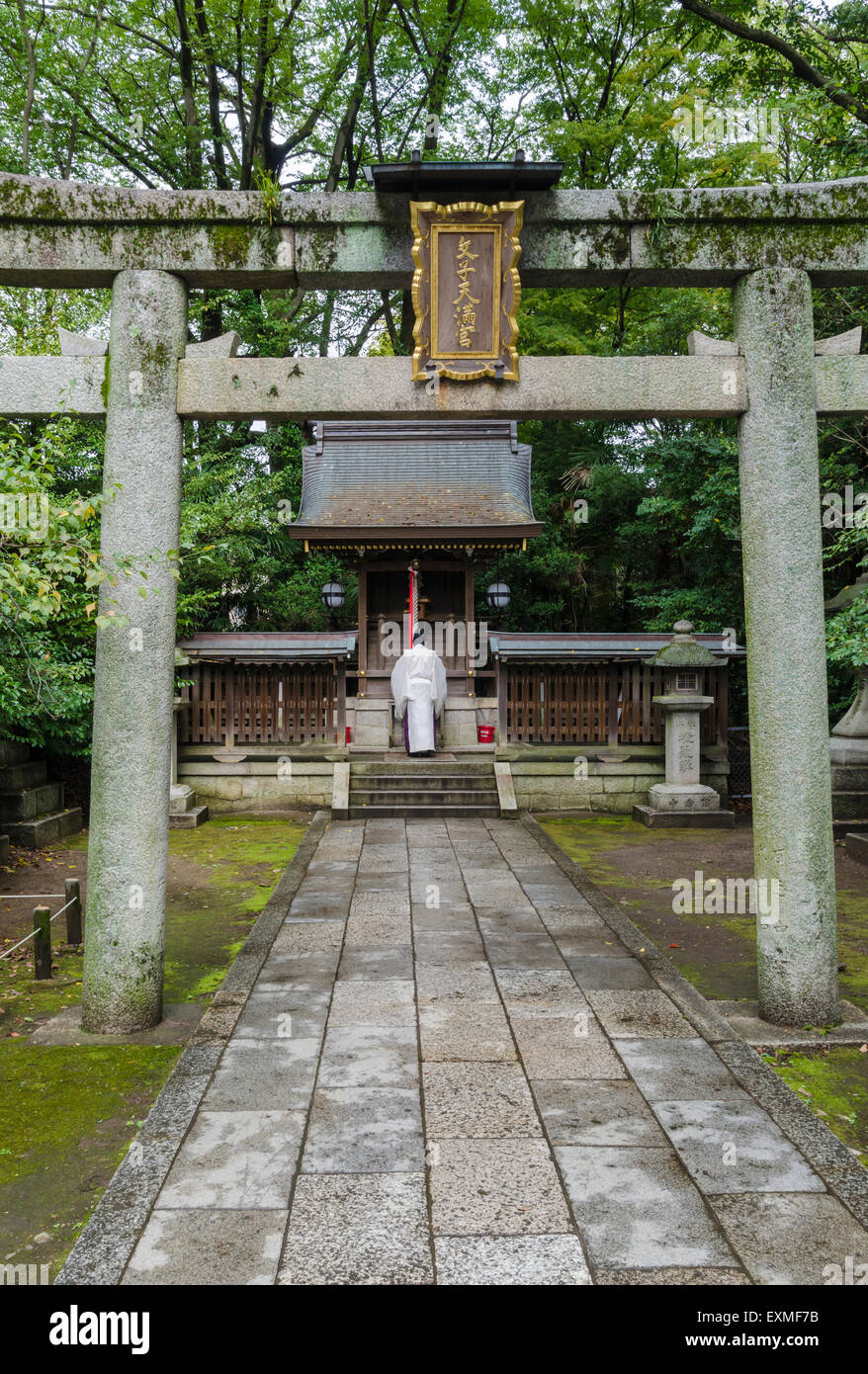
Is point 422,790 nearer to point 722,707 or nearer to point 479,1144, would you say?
point 722,707

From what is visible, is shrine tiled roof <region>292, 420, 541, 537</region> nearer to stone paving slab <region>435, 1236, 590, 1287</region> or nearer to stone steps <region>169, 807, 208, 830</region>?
stone steps <region>169, 807, 208, 830</region>

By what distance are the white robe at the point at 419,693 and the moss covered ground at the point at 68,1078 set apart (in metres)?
5.50

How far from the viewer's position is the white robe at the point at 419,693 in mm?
13867

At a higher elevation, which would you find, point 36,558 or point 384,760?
point 36,558

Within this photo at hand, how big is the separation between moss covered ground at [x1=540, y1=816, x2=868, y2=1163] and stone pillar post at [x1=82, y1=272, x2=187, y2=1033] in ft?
11.3

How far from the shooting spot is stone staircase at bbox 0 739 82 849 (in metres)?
10.4

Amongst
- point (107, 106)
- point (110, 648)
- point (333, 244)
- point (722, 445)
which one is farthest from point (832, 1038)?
point (107, 106)

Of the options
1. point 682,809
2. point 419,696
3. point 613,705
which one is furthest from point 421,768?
point 682,809

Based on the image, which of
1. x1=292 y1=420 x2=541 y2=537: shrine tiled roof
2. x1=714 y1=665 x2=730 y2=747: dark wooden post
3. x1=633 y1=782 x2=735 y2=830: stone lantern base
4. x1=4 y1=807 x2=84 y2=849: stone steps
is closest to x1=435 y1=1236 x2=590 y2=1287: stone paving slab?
x1=4 y1=807 x2=84 y2=849: stone steps

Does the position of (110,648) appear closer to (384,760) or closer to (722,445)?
(384,760)

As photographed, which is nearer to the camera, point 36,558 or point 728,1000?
point 36,558

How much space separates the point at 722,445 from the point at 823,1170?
12249mm

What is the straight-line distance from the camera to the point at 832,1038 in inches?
187

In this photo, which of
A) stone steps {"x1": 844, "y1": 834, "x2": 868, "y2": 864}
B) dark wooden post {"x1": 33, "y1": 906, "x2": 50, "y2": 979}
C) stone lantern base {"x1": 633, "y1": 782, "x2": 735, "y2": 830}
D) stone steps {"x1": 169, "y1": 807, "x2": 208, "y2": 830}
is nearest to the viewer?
dark wooden post {"x1": 33, "y1": 906, "x2": 50, "y2": 979}
